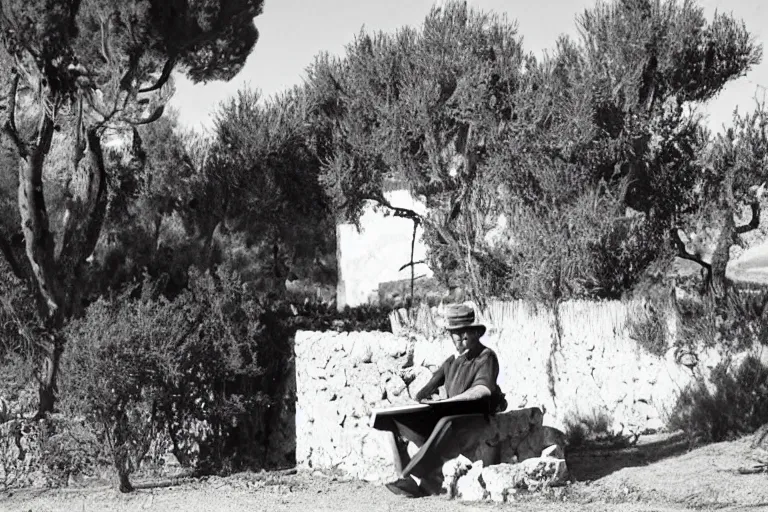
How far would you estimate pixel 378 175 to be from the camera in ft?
58.2

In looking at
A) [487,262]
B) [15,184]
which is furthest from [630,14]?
[15,184]

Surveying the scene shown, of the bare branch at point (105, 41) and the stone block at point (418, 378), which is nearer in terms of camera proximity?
the stone block at point (418, 378)

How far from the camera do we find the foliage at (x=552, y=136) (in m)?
15.2

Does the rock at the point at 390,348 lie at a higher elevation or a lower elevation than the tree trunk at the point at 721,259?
lower

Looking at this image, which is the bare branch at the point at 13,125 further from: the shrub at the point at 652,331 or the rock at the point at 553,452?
the rock at the point at 553,452

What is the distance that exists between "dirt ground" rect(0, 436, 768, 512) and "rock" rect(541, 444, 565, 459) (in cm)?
23

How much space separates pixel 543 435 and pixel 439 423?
1.19 metres

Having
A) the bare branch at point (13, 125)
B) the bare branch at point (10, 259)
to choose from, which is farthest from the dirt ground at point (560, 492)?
the bare branch at point (13, 125)

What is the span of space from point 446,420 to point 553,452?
1.12 meters

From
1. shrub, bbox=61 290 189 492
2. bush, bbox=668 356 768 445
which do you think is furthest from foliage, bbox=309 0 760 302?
shrub, bbox=61 290 189 492

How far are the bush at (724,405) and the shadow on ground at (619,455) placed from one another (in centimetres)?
22

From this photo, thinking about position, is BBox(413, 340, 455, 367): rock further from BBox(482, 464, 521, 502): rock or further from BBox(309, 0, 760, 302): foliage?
BBox(309, 0, 760, 302): foliage

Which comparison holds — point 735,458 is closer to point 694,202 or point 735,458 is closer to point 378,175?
point 694,202

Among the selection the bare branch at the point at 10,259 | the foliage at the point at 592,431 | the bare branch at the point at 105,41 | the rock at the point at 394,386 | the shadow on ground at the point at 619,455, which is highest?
the bare branch at the point at 105,41
